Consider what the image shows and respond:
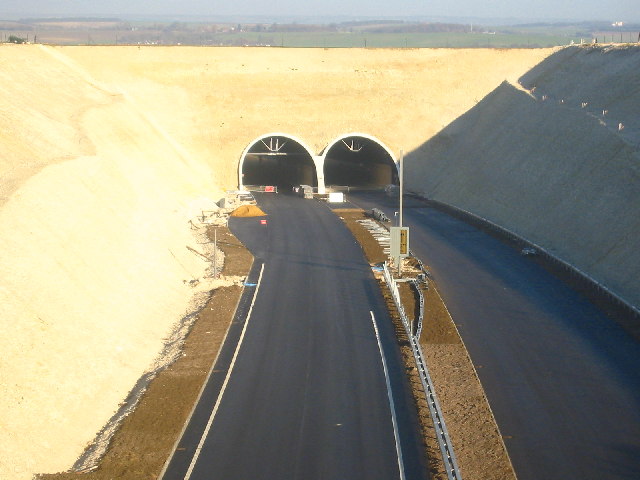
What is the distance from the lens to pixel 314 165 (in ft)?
237

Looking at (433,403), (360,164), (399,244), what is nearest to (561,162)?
(399,244)

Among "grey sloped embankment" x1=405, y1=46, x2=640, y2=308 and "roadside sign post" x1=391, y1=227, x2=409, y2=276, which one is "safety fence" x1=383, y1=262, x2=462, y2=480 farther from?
"grey sloped embankment" x1=405, y1=46, x2=640, y2=308

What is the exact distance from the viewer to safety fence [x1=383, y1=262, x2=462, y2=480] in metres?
21.2

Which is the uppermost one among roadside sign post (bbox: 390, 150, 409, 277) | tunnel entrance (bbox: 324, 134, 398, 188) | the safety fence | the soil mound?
the safety fence

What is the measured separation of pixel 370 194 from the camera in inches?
2869

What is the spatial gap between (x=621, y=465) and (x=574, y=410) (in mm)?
3507

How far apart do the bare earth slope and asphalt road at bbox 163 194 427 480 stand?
3517mm

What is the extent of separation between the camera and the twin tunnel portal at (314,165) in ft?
246

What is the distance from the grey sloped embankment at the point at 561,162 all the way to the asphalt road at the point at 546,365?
3.75 metres

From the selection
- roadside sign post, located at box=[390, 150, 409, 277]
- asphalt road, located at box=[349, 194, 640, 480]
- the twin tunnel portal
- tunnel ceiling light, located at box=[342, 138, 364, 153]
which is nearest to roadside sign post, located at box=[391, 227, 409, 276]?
roadside sign post, located at box=[390, 150, 409, 277]

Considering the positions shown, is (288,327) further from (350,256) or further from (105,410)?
(350,256)

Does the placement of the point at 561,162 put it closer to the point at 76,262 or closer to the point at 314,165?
the point at 314,165

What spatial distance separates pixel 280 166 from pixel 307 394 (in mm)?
57912

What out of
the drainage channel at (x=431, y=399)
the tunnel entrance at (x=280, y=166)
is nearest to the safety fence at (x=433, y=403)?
the drainage channel at (x=431, y=399)
